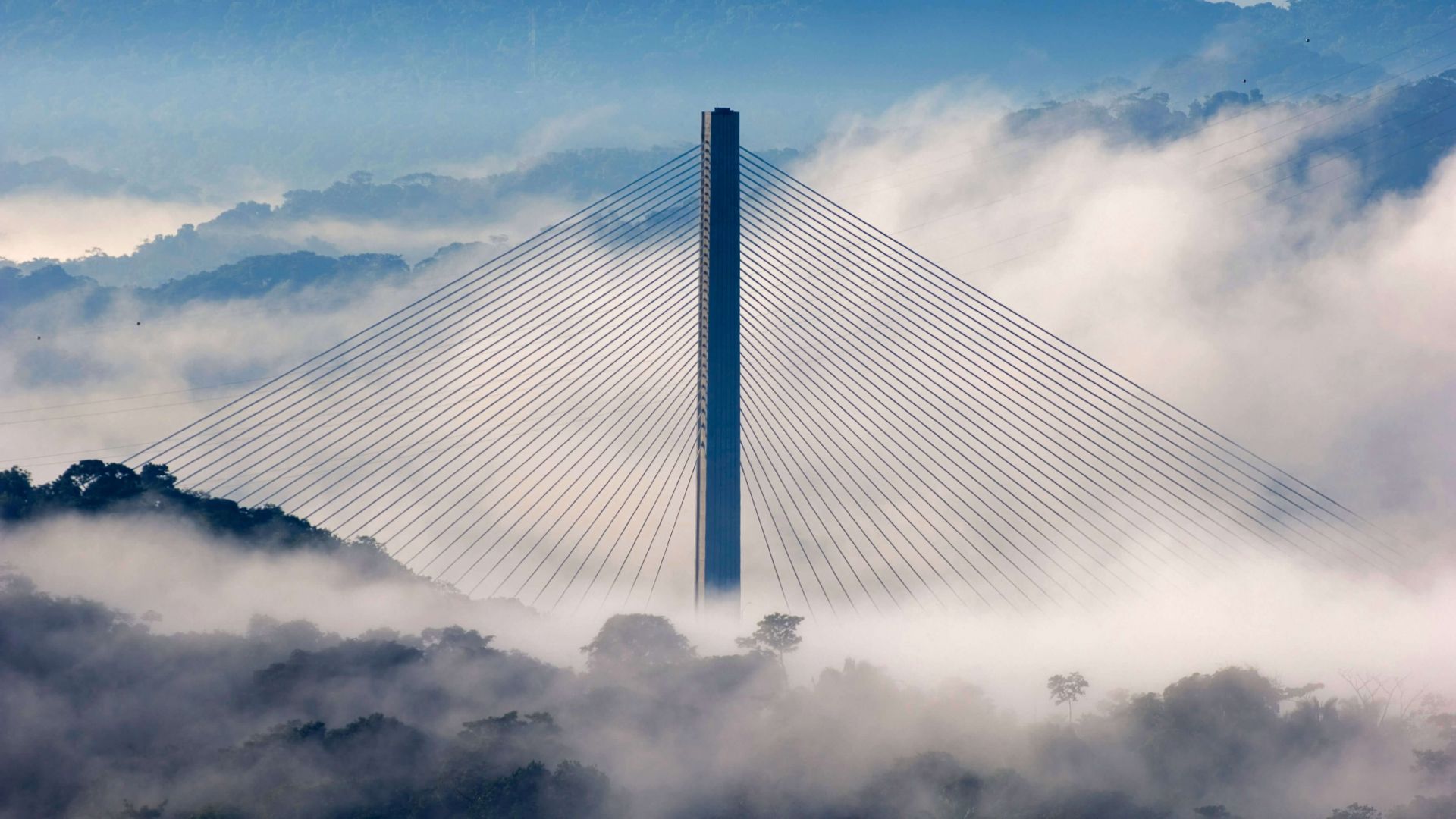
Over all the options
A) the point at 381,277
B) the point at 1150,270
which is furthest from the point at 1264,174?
the point at 381,277

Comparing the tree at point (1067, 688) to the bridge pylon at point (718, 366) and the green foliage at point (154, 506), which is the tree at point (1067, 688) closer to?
the bridge pylon at point (718, 366)

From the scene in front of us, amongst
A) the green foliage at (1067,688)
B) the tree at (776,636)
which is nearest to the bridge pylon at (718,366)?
the tree at (776,636)

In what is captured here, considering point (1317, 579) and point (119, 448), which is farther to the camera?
point (119, 448)

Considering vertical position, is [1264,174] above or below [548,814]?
above

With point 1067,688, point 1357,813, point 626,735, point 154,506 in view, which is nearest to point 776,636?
point 626,735

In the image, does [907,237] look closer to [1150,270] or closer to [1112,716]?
[1150,270]

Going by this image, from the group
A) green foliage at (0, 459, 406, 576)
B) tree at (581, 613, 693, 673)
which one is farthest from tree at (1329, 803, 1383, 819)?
green foliage at (0, 459, 406, 576)
